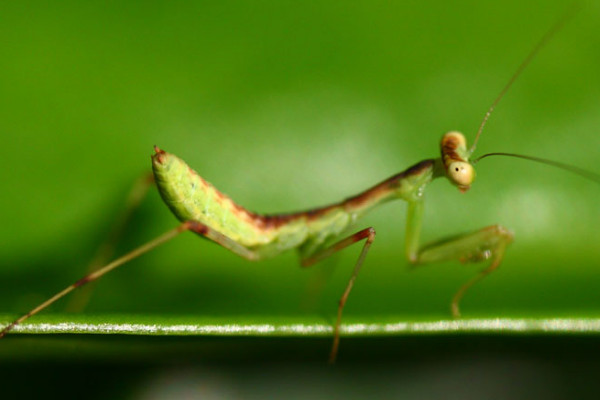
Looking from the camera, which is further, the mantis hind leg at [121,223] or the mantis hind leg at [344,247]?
the mantis hind leg at [121,223]

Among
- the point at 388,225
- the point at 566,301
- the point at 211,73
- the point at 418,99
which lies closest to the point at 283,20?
the point at 211,73

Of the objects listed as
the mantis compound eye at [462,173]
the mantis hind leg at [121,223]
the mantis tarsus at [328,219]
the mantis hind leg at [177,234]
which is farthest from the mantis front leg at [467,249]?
the mantis hind leg at [121,223]

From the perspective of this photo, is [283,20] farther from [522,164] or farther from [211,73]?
[522,164]

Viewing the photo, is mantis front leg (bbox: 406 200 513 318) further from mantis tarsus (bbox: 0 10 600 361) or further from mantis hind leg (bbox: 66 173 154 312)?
mantis hind leg (bbox: 66 173 154 312)

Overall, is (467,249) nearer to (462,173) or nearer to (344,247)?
(462,173)

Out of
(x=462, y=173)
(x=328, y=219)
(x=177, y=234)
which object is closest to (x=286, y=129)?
(x=328, y=219)

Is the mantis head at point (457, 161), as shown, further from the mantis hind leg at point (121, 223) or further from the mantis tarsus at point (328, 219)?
the mantis hind leg at point (121, 223)

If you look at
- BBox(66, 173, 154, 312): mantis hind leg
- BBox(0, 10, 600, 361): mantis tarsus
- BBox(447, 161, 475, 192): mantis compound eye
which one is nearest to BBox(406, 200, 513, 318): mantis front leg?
BBox(0, 10, 600, 361): mantis tarsus
